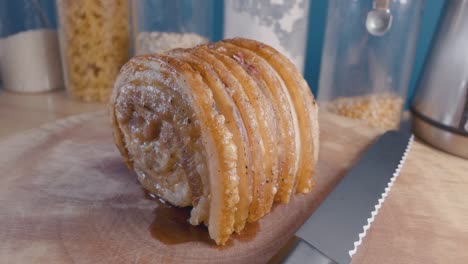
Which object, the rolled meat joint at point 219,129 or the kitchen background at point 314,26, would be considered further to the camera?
the kitchen background at point 314,26

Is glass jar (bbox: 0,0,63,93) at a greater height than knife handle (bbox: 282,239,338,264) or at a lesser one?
greater

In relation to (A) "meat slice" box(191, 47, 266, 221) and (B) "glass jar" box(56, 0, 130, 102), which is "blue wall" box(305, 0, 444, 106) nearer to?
(B) "glass jar" box(56, 0, 130, 102)

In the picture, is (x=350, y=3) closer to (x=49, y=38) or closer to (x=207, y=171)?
(x=207, y=171)

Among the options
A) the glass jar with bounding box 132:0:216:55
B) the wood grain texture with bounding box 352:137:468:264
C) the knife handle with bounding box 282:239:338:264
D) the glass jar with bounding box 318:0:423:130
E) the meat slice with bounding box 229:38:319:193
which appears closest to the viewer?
the knife handle with bounding box 282:239:338:264

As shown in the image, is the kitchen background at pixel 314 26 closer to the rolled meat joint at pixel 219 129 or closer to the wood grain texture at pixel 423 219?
the wood grain texture at pixel 423 219

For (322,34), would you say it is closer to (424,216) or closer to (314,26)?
(314,26)

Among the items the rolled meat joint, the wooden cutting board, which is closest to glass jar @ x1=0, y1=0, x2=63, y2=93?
the wooden cutting board

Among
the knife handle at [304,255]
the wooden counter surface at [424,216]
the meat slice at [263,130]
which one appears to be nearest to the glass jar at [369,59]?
Result: the wooden counter surface at [424,216]
